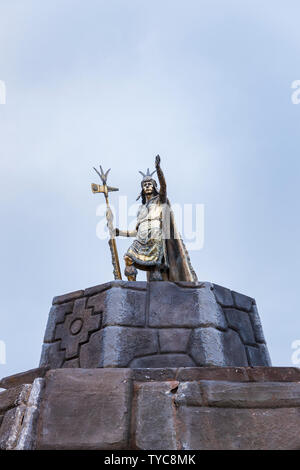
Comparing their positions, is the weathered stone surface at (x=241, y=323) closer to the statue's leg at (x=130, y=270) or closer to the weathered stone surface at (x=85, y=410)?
the weathered stone surface at (x=85, y=410)

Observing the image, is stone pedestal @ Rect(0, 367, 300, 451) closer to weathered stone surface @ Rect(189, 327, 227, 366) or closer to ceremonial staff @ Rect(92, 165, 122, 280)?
weathered stone surface @ Rect(189, 327, 227, 366)

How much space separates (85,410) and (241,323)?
173 cm

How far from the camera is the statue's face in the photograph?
233 inches

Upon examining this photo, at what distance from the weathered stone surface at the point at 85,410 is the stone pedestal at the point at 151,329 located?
387mm

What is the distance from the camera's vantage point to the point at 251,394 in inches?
96.3

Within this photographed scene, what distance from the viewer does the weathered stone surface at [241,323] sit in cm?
354

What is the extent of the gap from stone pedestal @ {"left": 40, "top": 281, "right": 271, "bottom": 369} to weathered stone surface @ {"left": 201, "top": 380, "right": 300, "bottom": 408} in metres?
0.53

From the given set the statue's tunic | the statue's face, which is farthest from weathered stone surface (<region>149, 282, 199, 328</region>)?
the statue's face

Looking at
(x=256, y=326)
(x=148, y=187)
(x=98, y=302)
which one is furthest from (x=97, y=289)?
(x=148, y=187)

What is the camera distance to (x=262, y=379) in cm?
260

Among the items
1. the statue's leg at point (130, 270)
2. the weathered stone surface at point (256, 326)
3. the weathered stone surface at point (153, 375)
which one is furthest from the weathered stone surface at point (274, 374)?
the statue's leg at point (130, 270)

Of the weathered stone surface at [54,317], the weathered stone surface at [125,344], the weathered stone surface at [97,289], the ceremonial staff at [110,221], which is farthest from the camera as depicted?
the ceremonial staff at [110,221]
